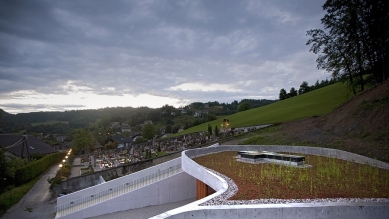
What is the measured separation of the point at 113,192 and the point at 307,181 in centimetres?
1101

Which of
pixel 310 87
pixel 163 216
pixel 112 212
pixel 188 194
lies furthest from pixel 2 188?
pixel 310 87

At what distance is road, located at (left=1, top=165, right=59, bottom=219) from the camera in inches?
532

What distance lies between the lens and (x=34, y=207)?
583 inches

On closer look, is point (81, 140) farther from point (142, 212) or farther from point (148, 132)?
point (142, 212)

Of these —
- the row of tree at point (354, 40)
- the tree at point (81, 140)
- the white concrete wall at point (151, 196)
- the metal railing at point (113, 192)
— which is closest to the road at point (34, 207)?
the metal railing at point (113, 192)

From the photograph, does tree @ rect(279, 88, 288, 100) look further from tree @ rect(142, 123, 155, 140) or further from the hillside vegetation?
the hillside vegetation

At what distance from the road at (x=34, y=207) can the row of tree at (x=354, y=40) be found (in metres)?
24.4

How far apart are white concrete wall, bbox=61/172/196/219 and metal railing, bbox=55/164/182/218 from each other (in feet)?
1.63

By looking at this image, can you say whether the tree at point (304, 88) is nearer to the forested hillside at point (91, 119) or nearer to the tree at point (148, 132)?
the forested hillside at point (91, 119)

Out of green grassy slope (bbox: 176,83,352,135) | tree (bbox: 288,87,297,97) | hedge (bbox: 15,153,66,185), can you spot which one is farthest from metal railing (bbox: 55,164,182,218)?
tree (bbox: 288,87,297,97)

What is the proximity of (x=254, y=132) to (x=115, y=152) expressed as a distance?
656 inches

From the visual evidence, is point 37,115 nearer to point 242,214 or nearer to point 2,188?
point 2,188

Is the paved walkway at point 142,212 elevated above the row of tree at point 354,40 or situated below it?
below

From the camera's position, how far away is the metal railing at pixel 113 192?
1406cm
